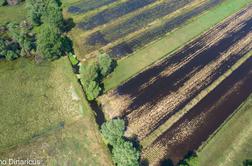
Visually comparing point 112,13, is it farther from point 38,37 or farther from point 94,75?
point 94,75

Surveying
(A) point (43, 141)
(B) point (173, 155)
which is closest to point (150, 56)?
(B) point (173, 155)

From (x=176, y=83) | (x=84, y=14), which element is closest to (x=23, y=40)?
(x=84, y=14)

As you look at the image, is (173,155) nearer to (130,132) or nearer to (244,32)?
(130,132)

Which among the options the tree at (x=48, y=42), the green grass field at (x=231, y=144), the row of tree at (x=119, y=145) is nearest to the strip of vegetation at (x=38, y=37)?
the tree at (x=48, y=42)

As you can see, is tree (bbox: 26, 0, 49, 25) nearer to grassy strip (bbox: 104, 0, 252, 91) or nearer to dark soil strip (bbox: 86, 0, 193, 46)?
dark soil strip (bbox: 86, 0, 193, 46)

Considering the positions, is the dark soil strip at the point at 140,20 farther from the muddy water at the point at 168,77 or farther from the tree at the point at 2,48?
the tree at the point at 2,48

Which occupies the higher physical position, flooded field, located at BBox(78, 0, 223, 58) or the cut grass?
flooded field, located at BBox(78, 0, 223, 58)

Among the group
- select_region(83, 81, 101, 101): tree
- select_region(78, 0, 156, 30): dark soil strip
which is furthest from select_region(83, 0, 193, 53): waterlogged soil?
select_region(83, 81, 101, 101): tree
